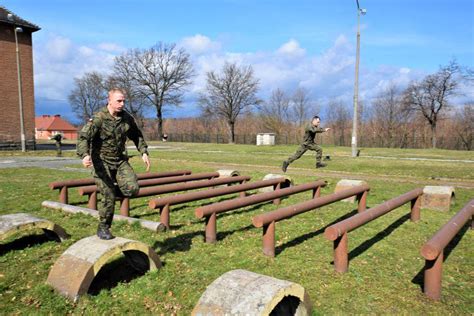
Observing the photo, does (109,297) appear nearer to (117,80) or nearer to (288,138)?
(288,138)

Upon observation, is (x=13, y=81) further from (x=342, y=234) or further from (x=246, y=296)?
(x=246, y=296)

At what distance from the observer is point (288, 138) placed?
2141 inches

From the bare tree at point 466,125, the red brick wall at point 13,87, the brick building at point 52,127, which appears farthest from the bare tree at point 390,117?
the brick building at point 52,127

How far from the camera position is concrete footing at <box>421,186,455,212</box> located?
8422 millimetres

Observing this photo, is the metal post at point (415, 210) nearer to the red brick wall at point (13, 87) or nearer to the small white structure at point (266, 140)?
the red brick wall at point (13, 87)

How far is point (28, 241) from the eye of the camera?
19.3 ft

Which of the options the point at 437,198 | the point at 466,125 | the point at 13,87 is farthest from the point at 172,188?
the point at 466,125

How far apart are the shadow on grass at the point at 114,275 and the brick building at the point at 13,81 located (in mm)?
29004

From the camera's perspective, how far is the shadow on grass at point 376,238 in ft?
18.4

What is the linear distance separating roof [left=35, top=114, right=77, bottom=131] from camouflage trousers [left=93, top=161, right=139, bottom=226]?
104m

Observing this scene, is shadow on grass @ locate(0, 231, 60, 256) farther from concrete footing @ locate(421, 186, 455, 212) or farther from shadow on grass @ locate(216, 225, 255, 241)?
concrete footing @ locate(421, 186, 455, 212)

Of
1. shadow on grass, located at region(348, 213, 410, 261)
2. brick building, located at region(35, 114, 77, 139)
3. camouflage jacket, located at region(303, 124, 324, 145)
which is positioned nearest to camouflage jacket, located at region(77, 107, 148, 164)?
shadow on grass, located at region(348, 213, 410, 261)

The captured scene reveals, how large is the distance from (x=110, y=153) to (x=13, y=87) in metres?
29.7

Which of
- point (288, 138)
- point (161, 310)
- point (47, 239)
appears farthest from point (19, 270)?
point (288, 138)
